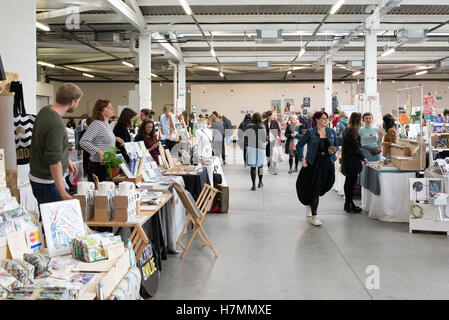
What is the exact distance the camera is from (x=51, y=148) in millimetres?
2961

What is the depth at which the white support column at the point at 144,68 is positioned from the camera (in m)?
12.1

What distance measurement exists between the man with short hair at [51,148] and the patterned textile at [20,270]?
3.07 feet

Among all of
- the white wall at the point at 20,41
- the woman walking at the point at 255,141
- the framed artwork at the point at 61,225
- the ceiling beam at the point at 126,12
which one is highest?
the ceiling beam at the point at 126,12

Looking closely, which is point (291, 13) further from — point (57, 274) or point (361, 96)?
point (57, 274)

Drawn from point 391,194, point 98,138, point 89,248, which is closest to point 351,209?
point 391,194

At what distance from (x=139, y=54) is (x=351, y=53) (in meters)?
9.51

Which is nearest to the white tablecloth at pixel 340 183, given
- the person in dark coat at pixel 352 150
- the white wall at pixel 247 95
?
the person in dark coat at pixel 352 150

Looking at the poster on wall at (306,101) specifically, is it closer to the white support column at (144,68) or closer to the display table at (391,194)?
the white support column at (144,68)

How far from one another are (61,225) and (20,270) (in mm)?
539

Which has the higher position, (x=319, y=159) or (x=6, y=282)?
(x=319, y=159)

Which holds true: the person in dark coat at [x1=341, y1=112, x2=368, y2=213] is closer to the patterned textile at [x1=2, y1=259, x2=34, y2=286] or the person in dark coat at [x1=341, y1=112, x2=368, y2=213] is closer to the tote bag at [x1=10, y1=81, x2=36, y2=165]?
the tote bag at [x1=10, y1=81, x2=36, y2=165]

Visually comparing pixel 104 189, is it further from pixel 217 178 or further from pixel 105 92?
pixel 105 92

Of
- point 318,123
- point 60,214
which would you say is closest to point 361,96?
point 318,123

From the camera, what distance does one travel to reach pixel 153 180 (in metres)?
4.82
